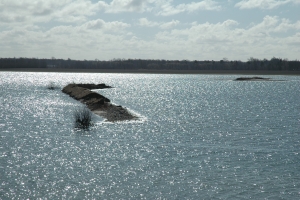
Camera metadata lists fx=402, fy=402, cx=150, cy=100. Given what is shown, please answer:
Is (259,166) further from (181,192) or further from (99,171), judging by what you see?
(99,171)

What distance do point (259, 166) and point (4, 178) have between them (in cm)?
1378

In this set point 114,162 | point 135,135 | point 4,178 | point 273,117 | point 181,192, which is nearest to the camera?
point 181,192

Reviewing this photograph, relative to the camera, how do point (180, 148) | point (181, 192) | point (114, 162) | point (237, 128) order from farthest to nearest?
1. point (237, 128)
2. point (180, 148)
3. point (114, 162)
4. point (181, 192)

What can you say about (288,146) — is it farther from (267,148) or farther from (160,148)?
(160,148)

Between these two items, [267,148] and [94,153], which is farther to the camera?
[267,148]

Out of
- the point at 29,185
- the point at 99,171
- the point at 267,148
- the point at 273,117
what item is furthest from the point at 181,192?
the point at 273,117

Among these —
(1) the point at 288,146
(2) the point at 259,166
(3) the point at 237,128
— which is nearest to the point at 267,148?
(1) the point at 288,146

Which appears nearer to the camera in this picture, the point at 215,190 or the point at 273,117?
the point at 215,190

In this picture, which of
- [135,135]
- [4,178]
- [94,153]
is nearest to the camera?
[4,178]

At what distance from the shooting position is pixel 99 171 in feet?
71.1

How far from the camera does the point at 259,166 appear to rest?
75.2 ft

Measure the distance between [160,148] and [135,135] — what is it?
552 cm

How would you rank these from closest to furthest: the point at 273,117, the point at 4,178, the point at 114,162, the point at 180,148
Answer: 1. the point at 4,178
2. the point at 114,162
3. the point at 180,148
4. the point at 273,117

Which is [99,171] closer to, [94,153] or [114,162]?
[114,162]
